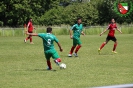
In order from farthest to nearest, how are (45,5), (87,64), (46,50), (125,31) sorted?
1. (45,5)
2. (125,31)
3. (87,64)
4. (46,50)

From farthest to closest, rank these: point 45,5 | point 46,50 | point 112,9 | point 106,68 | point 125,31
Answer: point 45,5 < point 112,9 < point 125,31 < point 106,68 < point 46,50

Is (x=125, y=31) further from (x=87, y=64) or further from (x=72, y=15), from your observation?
(x=87, y=64)

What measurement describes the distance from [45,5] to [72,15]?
8164 millimetres

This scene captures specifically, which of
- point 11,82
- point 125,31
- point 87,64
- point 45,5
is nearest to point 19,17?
point 45,5

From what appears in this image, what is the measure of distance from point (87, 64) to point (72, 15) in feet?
183

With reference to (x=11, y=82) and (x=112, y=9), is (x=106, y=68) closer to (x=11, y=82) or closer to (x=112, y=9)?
(x=11, y=82)

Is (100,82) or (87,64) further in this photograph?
(87,64)

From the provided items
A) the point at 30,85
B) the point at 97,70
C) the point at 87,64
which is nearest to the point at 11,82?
the point at 30,85

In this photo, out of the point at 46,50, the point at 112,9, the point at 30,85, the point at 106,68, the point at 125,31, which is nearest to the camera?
the point at 30,85

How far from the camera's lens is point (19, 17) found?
71.5m

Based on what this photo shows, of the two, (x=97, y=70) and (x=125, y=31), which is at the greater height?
(x=97, y=70)

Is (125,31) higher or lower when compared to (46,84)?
lower

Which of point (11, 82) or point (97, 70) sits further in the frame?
point (97, 70)

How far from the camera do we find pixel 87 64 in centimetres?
1702
